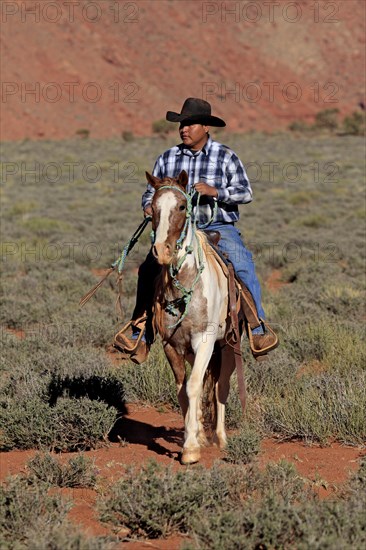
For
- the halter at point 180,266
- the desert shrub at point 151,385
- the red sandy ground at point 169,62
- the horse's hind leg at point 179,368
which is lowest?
the desert shrub at point 151,385

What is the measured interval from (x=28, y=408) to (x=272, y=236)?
15.1 meters

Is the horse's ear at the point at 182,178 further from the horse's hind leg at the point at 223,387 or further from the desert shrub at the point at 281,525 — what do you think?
the desert shrub at the point at 281,525

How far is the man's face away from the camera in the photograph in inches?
235

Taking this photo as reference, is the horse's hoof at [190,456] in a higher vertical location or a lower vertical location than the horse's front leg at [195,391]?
lower

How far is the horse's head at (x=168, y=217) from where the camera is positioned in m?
4.86

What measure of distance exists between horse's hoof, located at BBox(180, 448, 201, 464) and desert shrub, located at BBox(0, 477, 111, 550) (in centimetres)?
119

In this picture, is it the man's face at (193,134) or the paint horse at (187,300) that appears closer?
the paint horse at (187,300)

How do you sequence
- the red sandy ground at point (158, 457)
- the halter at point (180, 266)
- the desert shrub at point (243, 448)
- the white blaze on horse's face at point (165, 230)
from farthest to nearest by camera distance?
the desert shrub at point (243, 448) → the halter at point (180, 266) → the red sandy ground at point (158, 457) → the white blaze on horse's face at point (165, 230)

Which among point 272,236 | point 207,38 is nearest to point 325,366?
point 272,236

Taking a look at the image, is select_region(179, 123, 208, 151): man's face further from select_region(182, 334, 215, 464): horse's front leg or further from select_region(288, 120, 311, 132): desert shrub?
select_region(288, 120, 311, 132): desert shrub

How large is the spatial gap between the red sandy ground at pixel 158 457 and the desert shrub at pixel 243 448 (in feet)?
0.35

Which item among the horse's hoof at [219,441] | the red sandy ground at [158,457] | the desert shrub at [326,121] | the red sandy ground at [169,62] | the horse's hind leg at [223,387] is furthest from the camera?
the red sandy ground at [169,62]

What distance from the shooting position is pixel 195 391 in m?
5.52

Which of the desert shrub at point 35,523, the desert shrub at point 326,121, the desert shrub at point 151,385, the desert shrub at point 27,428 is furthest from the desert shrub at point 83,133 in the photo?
the desert shrub at point 35,523
